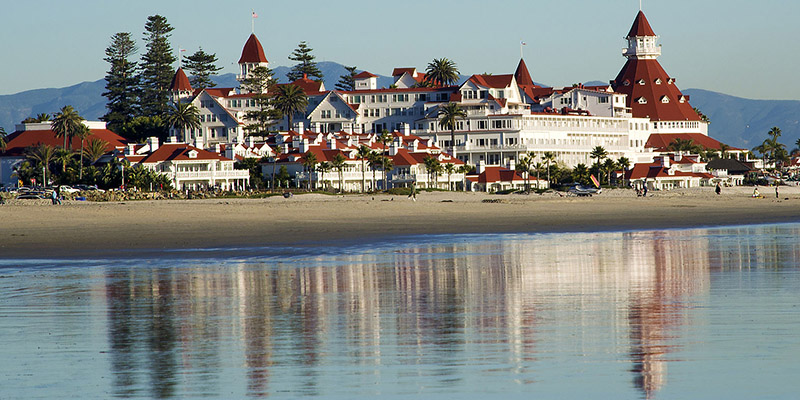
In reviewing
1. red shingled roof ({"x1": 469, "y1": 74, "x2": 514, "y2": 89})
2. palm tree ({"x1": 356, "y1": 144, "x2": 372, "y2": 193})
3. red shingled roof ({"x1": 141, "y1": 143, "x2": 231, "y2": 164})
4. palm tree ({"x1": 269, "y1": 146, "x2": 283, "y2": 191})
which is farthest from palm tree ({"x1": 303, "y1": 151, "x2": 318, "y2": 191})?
red shingled roof ({"x1": 469, "y1": 74, "x2": 514, "y2": 89})

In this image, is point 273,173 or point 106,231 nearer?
point 106,231

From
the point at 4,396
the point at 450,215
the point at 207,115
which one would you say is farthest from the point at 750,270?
the point at 207,115

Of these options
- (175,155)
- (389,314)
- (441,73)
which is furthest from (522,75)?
(389,314)

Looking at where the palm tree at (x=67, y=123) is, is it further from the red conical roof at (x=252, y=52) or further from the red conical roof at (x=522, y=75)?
the red conical roof at (x=522, y=75)

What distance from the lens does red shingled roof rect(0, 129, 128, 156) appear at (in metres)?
99.6

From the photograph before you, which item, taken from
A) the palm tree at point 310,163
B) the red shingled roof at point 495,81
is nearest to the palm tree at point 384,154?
the palm tree at point 310,163

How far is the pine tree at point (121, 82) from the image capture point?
134875 millimetres

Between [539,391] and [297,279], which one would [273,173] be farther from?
[539,391]

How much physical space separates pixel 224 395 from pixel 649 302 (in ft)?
28.2

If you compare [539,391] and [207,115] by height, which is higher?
[207,115]

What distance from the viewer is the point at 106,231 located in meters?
39.7

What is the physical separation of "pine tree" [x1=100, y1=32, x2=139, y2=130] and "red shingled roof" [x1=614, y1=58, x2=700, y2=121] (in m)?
61.0

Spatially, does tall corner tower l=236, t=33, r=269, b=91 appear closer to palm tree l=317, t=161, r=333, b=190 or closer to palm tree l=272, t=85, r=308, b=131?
palm tree l=272, t=85, r=308, b=131

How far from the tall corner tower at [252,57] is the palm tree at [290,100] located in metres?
17.8
